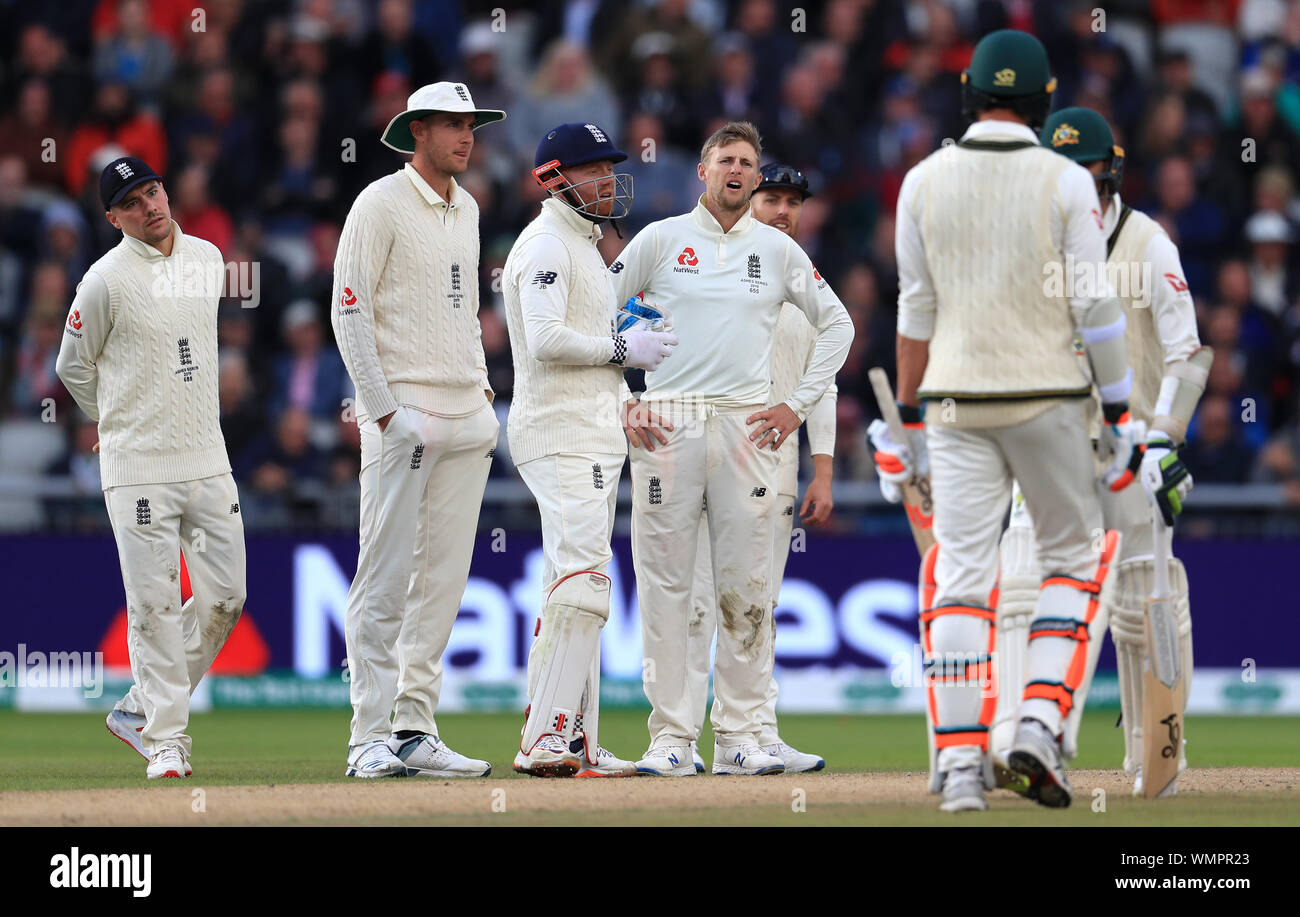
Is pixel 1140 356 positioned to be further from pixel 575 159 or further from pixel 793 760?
pixel 575 159

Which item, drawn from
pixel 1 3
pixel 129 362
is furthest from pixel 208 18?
pixel 129 362

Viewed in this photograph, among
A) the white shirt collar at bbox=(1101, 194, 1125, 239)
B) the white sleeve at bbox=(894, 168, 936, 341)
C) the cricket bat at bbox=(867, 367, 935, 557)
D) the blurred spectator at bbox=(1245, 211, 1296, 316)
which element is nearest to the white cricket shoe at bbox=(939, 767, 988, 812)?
the cricket bat at bbox=(867, 367, 935, 557)

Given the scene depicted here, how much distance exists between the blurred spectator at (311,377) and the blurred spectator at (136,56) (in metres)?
3.41

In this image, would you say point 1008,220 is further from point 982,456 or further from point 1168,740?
point 1168,740

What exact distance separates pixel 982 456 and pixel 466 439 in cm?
262

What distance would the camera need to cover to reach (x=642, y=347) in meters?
8.17

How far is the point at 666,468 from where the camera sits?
27.5 feet

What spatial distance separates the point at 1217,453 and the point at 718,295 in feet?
22.1

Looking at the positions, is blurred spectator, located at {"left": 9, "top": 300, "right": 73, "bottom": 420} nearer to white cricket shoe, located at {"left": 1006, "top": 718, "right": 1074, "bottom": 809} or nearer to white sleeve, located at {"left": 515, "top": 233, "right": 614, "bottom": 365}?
white sleeve, located at {"left": 515, "top": 233, "right": 614, "bottom": 365}

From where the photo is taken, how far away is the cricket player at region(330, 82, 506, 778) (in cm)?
826

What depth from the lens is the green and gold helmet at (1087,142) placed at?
7.89 m

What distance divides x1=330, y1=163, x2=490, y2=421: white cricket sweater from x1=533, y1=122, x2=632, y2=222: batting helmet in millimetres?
545

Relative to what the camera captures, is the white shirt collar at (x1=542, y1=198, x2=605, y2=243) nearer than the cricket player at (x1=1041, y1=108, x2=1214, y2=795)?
No

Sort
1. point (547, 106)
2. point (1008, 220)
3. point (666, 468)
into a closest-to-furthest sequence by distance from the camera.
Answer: point (1008, 220), point (666, 468), point (547, 106)
